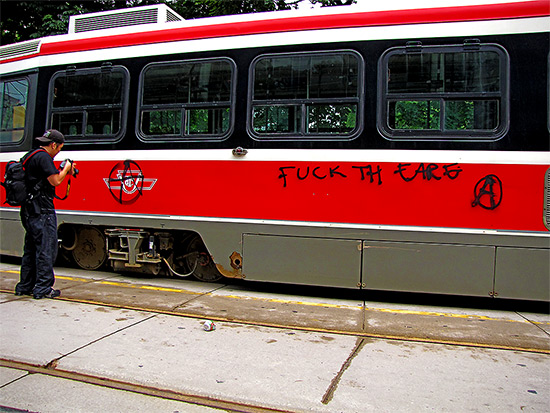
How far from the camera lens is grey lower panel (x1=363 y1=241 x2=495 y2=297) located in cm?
474

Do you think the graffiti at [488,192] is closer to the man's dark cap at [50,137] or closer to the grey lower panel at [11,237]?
the man's dark cap at [50,137]

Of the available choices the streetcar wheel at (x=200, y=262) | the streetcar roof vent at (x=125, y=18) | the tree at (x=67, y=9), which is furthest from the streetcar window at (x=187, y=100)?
the tree at (x=67, y=9)

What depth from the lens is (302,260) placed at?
204 inches

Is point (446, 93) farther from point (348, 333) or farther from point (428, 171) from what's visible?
point (348, 333)

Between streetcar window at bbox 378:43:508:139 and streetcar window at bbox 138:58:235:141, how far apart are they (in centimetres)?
195

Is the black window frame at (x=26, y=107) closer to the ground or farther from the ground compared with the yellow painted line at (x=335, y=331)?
farther from the ground

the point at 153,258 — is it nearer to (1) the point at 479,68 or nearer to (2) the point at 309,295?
(2) the point at 309,295

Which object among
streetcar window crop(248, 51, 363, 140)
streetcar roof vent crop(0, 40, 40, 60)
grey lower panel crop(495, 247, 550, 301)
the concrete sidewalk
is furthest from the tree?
the concrete sidewalk

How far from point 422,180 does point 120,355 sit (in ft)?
11.4

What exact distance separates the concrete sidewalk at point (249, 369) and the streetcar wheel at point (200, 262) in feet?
5.76

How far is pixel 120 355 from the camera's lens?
11.4 feet

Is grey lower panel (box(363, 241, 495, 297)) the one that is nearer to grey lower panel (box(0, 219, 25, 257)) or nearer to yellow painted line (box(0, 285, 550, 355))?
yellow painted line (box(0, 285, 550, 355))

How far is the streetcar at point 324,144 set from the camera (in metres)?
4.71

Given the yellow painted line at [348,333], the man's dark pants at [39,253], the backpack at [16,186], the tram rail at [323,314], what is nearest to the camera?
the yellow painted line at [348,333]
